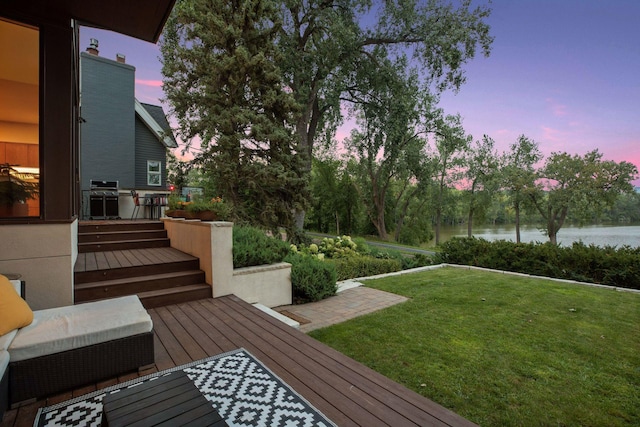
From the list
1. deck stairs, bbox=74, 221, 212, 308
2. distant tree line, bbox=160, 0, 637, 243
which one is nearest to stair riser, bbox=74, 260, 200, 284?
deck stairs, bbox=74, 221, 212, 308

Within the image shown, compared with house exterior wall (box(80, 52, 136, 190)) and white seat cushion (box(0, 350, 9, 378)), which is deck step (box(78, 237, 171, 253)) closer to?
white seat cushion (box(0, 350, 9, 378))

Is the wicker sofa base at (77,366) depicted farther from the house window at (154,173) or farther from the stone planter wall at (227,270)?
the house window at (154,173)

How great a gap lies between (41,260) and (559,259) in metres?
9.70

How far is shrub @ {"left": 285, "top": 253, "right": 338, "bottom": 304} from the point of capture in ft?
16.6

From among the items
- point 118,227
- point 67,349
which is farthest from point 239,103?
point 67,349

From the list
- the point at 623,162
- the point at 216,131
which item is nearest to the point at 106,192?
the point at 216,131

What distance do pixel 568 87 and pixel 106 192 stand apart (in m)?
17.3

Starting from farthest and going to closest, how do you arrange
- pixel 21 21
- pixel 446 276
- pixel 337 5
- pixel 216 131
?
1. pixel 337 5
2. pixel 216 131
3. pixel 446 276
4. pixel 21 21

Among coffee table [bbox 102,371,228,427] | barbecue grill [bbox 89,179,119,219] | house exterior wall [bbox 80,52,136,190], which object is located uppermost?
house exterior wall [bbox 80,52,136,190]

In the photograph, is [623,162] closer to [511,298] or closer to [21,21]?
[511,298]

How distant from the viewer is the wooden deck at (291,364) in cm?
178

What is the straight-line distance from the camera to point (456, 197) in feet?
93.3

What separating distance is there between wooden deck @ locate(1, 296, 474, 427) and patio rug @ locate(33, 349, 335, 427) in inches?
3.3

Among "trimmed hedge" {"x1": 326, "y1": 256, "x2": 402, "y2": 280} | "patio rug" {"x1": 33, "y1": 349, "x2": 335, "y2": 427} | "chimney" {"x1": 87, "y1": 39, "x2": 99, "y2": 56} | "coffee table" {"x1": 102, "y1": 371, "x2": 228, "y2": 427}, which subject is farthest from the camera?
"chimney" {"x1": 87, "y1": 39, "x2": 99, "y2": 56}
